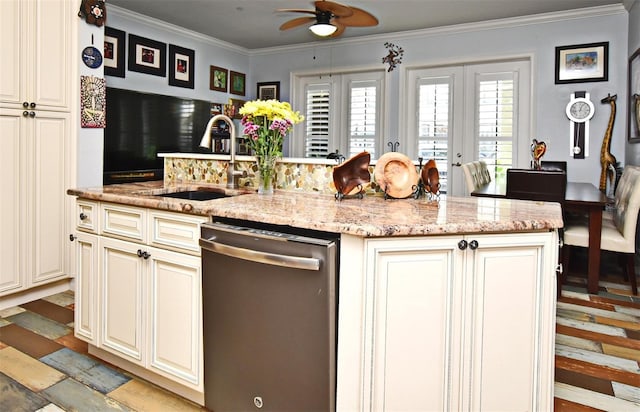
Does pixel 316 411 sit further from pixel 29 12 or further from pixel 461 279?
pixel 29 12

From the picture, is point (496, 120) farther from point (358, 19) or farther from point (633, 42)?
point (358, 19)

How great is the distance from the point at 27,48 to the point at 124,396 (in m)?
2.32

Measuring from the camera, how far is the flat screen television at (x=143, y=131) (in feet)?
14.8

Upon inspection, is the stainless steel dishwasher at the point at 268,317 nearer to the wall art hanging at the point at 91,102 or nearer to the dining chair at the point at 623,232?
the wall art hanging at the point at 91,102

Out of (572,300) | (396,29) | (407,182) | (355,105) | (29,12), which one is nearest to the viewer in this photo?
(407,182)

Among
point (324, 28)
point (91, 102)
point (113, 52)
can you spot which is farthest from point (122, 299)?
point (113, 52)

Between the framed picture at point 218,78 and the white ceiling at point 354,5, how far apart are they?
23.1 inches

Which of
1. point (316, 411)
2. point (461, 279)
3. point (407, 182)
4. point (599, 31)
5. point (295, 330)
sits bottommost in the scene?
point (316, 411)

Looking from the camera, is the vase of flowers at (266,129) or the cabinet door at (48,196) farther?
the cabinet door at (48,196)

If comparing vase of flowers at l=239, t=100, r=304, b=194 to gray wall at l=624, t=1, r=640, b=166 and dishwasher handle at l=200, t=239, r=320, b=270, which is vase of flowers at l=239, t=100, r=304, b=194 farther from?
gray wall at l=624, t=1, r=640, b=166

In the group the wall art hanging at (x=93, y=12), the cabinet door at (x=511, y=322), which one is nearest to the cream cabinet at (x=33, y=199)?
the wall art hanging at (x=93, y=12)

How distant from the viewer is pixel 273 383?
1.56 meters

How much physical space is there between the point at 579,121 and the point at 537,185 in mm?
2163

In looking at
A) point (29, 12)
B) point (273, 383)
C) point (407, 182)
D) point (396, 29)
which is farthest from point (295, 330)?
point (396, 29)
